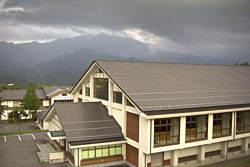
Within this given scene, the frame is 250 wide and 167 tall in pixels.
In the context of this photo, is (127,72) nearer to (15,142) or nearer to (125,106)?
(125,106)

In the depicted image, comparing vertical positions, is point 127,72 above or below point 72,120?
above

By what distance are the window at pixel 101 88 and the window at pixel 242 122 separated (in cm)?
1211

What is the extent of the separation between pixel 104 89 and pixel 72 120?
4406 millimetres

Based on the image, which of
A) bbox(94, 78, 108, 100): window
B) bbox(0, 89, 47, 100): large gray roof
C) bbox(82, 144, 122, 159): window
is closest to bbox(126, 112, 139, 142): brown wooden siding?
bbox(82, 144, 122, 159): window

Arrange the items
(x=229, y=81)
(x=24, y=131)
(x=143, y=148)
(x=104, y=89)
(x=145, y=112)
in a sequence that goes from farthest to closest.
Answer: (x=24, y=131), (x=229, y=81), (x=104, y=89), (x=143, y=148), (x=145, y=112)

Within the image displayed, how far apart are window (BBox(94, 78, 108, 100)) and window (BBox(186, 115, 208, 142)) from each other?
24.9ft

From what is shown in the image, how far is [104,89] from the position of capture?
22797mm

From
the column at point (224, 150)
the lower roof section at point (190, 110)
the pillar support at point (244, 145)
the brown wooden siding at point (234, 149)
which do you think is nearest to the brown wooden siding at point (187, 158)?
the column at point (224, 150)

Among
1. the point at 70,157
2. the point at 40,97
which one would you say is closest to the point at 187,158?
the point at 70,157

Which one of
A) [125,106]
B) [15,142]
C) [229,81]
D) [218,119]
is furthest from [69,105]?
[229,81]

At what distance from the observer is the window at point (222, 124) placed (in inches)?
826

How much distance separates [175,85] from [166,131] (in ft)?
15.2

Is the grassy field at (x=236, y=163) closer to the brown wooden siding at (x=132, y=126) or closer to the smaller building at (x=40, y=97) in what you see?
the brown wooden siding at (x=132, y=126)

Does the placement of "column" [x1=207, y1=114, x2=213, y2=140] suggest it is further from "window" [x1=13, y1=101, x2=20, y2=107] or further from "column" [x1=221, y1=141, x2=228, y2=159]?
"window" [x1=13, y1=101, x2=20, y2=107]
